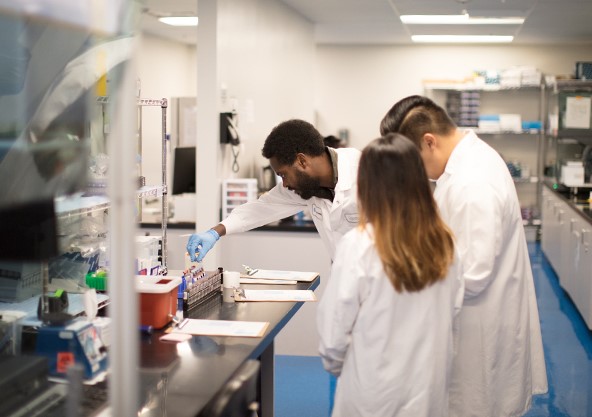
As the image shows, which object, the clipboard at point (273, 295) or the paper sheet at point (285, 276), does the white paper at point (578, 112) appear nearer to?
the paper sheet at point (285, 276)

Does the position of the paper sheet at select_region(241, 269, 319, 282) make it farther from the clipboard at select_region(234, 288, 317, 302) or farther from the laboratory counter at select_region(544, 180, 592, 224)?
the laboratory counter at select_region(544, 180, 592, 224)

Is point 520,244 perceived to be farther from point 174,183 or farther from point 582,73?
point 582,73

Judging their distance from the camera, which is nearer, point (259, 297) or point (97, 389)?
point (97, 389)

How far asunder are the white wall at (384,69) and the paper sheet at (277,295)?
7352 millimetres

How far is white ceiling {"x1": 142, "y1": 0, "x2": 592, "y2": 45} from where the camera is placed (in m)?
6.10

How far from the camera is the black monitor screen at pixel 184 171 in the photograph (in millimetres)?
5543

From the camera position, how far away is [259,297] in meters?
3.04

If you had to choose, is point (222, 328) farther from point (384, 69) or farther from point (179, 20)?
point (384, 69)

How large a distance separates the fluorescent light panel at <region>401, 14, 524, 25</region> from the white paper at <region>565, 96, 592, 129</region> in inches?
58.5

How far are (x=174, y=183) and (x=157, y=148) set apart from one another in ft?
11.8

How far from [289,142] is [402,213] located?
49.3 inches

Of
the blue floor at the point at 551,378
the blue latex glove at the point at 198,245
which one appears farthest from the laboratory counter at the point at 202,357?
the blue floor at the point at 551,378

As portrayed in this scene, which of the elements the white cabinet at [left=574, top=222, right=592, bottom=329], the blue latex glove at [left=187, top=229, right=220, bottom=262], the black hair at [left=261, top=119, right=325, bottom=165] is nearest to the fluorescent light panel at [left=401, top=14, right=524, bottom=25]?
the white cabinet at [left=574, top=222, right=592, bottom=329]

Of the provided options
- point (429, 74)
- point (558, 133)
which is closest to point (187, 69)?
point (429, 74)
